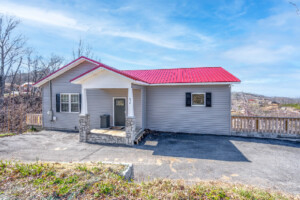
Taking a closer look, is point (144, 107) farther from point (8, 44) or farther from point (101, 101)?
point (8, 44)

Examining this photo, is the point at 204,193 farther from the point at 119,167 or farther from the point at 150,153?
the point at 150,153

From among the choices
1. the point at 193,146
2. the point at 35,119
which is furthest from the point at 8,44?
the point at 193,146

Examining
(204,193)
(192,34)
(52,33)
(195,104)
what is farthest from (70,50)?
(204,193)

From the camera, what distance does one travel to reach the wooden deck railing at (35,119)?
11.0m

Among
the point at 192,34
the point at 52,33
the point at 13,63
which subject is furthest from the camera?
the point at 13,63

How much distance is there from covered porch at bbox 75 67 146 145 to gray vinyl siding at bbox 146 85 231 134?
79cm

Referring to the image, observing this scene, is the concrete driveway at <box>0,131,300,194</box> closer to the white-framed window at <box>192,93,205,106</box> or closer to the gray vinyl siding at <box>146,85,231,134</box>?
the gray vinyl siding at <box>146,85,231,134</box>

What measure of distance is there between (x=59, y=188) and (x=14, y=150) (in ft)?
17.9

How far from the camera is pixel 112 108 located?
9883 mm

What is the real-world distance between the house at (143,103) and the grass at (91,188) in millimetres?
4170

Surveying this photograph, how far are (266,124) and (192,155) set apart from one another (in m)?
5.37

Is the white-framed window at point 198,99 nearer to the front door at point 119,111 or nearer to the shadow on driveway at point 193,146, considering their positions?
the shadow on driveway at point 193,146

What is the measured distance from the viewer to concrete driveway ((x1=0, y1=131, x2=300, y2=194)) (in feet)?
14.5

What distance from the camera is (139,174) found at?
14.7ft
